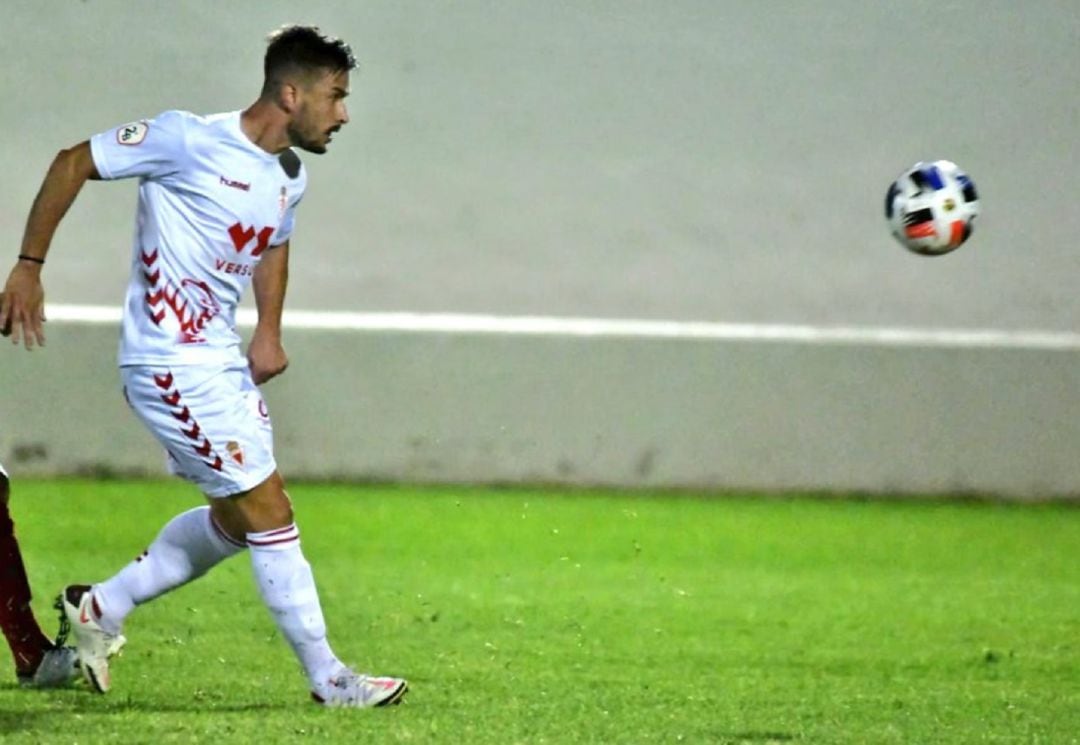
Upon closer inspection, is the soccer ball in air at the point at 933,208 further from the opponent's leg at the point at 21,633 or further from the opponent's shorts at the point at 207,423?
the opponent's leg at the point at 21,633

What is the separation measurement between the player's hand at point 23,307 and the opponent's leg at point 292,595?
1.94 feet

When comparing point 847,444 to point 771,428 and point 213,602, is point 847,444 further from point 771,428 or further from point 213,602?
point 213,602

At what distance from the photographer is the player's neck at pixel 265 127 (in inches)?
168

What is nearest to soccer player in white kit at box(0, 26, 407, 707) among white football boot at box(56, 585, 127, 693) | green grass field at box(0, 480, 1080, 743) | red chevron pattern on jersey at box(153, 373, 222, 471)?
red chevron pattern on jersey at box(153, 373, 222, 471)

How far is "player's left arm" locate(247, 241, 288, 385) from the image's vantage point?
4.53 m

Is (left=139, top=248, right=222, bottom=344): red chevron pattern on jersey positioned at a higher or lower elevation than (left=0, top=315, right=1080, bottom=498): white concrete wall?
higher

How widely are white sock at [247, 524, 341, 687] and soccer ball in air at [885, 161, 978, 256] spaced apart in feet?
8.35

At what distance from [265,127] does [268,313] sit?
49cm

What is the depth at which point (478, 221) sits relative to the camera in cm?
1000

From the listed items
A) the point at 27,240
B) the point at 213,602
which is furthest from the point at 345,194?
the point at 27,240

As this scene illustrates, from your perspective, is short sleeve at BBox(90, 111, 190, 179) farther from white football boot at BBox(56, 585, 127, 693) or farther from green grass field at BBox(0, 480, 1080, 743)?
green grass field at BBox(0, 480, 1080, 743)

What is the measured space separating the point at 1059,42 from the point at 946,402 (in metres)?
2.02

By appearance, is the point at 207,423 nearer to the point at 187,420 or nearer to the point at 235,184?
the point at 187,420

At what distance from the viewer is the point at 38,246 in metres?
4.07
